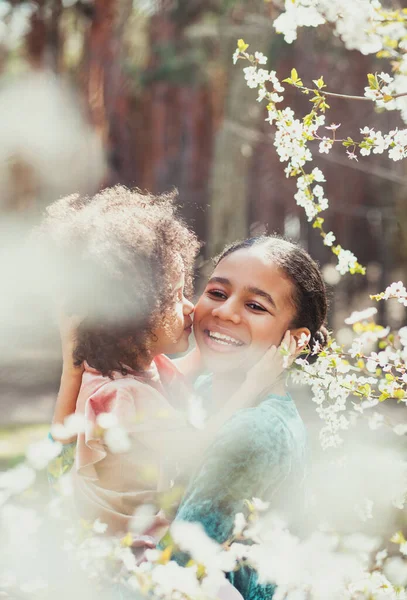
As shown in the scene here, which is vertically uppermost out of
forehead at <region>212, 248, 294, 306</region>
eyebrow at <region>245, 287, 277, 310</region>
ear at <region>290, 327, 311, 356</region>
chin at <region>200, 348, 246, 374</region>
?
forehead at <region>212, 248, 294, 306</region>

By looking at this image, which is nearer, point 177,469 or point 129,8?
point 177,469

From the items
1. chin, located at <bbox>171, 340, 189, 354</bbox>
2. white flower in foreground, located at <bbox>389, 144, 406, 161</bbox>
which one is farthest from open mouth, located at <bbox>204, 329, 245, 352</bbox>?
white flower in foreground, located at <bbox>389, 144, 406, 161</bbox>

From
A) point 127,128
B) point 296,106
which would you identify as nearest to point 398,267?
point 296,106

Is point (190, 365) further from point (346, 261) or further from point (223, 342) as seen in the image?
point (346, 261)

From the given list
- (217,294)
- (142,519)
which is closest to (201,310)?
(217,294)

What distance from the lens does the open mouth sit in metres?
1.79

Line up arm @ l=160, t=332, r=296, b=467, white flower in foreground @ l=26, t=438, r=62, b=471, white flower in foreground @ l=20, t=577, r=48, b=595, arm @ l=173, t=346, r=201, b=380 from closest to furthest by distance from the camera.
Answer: white flower in foreground @ l=26, t=438, r=62, b=471, white flower in foreground @ l=20, t=577, r=48, b=595, arm @ l=160, t=332, r=296, b=467, arm @ l=173, t=346, r=201, b=380

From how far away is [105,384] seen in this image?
1.73 metres

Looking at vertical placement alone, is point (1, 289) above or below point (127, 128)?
below

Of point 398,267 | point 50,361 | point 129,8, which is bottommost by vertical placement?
point 50,361

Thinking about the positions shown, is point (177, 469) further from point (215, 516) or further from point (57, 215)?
point (57, 215)

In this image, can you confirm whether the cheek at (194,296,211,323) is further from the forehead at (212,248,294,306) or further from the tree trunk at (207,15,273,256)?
the tree trunk at (207,15,273,256)

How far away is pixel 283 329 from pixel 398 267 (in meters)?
6.94

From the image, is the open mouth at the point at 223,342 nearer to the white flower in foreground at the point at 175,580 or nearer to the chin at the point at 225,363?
the chin at the point at 225,363
